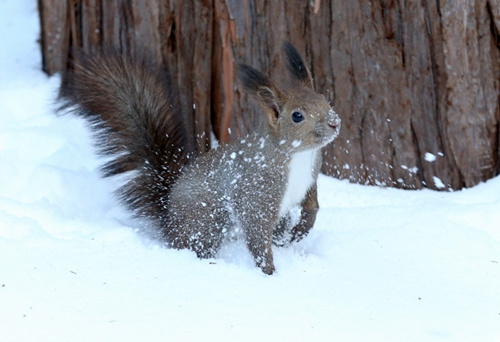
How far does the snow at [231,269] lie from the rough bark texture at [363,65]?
0.16 m

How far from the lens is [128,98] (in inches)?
125

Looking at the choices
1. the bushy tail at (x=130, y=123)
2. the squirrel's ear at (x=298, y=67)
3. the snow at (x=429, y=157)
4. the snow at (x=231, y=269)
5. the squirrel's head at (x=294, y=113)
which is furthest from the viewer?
the snow at (x=429, y=157)

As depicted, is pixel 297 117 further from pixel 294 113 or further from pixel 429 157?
pixel 429 157

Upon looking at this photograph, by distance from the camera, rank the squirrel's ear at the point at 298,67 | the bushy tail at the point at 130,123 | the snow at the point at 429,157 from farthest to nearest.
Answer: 1. the snow at the point at 429,157
2. the bushy tail at the point at 130,123
3. the squirrel's ear at the point at 298,67

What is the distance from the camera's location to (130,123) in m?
3.16

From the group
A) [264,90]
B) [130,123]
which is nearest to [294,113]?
[264,90]

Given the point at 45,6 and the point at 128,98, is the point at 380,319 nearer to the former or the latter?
the point at 128,98

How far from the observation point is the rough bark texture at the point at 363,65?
3.38 meters

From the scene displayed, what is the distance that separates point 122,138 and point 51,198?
429 millimetres

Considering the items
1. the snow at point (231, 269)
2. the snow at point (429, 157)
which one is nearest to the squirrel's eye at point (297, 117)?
the snow at point (231, 269)

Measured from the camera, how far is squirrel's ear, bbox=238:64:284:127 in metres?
2.79

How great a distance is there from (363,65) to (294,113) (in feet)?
2.72

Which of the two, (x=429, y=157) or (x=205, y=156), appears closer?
(x=205, y=156)

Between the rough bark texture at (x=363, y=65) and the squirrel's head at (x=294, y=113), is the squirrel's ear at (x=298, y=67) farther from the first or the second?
the rough bark texture at (x=363, y=65)
